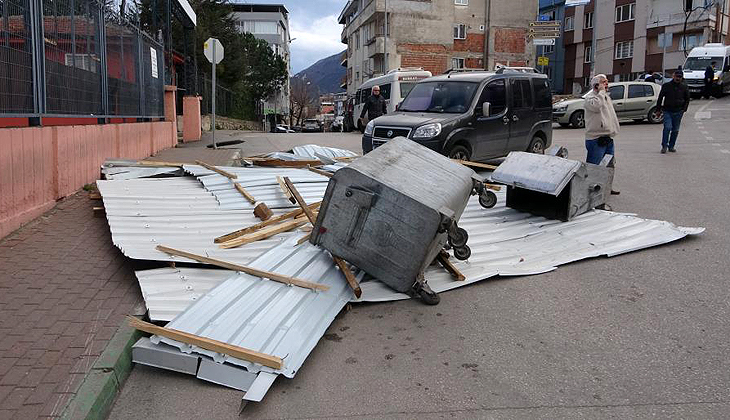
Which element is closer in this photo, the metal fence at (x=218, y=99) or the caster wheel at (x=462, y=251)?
the caster wheel at (x=462, y=251)

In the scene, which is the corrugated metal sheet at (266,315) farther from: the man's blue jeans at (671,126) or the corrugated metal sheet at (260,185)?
the man's blue jeans at (671,126)

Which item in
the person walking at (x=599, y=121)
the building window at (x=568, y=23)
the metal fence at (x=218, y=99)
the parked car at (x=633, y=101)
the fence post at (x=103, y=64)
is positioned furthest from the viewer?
the building window at (x=568, y=23)

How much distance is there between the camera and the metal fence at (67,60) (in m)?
6.82

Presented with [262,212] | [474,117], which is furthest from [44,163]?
[474,117]

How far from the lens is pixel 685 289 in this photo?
5.43 m

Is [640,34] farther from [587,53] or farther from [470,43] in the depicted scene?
[470,43]

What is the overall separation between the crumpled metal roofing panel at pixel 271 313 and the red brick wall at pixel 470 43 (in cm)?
5292

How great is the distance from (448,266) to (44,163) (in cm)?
510

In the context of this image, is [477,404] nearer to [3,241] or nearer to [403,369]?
[403,369]

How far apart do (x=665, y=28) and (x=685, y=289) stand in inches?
A: 2183

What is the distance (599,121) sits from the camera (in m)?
10.0

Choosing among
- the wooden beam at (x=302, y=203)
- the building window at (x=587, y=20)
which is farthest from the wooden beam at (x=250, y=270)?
the building window at (x=587, y=20)

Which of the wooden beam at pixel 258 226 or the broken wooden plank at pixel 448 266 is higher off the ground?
the wooden beam at pixel 258 226

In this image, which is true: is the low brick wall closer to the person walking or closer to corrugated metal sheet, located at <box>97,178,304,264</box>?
corrugated metal sheet, located at <box>97,178,304,264</box>
